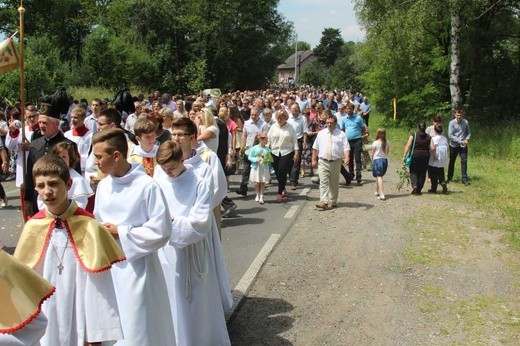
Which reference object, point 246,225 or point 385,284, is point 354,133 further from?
point 385,284

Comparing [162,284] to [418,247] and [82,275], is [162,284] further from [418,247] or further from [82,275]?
[418,247]

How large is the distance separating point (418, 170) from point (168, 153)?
9.41 m

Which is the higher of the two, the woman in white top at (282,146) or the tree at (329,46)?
the tree at (329,46)

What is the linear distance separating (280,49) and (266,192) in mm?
49253

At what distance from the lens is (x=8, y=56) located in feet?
23.2

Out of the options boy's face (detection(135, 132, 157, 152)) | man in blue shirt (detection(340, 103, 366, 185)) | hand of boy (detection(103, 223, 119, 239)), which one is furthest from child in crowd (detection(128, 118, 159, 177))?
man in blue shirt (detection(340, 103, 366, 185))

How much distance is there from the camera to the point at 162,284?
4.22 meters

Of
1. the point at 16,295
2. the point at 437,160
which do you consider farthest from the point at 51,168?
the point at 437,160

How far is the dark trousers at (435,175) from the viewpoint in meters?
13.3

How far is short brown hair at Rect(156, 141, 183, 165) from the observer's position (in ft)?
15.4

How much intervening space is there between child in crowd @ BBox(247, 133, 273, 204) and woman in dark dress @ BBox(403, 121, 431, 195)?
3.35 metres

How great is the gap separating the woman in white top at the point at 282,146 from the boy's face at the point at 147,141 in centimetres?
597

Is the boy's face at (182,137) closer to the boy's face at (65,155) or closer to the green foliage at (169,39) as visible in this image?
the boy's face at (65,155)

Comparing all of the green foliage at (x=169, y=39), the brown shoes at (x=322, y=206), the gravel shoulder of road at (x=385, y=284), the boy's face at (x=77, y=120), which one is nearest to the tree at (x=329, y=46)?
the green foliage at (x=169, y=39)
